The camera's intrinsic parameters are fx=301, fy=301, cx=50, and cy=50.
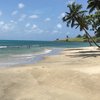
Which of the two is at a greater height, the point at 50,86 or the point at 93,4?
the point at 93,4

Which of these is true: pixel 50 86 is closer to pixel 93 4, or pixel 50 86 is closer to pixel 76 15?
pixel 93 4

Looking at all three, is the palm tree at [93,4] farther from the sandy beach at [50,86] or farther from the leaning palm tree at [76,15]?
the sandy beach at [50,86]

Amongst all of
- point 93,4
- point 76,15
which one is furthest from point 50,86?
point 76,15

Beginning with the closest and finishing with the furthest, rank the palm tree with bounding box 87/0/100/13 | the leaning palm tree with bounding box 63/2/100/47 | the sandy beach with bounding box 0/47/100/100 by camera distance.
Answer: the sandy beach with bounding box 0/47/100/100 < the palm tree with bounding box 87/0/100/13 < the leaning palm tree with bounding box 63/2/100/47

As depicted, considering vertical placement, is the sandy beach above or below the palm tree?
below

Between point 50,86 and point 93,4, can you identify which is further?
point 93,4

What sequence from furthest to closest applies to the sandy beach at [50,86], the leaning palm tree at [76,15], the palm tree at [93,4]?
the leaning palm tree at [76,15]
the palm tree at [93,4]
the sandy beach at [50,86]

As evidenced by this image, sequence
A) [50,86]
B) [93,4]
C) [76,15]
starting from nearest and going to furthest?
[50,86] → [93,4] → [76,15]

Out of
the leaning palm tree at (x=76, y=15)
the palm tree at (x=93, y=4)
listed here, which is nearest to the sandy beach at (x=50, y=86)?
the palm tree at (x=93, y=4)

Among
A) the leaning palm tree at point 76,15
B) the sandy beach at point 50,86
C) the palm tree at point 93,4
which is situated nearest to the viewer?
the sandy beach at point 50,86

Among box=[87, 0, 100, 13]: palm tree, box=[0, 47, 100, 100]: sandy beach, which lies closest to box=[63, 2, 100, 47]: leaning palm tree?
box=[87, 0, 100, 13]: palm tree

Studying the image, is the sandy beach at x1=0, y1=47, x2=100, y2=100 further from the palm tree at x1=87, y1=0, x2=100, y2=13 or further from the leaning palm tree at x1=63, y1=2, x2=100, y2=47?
the leaning palm tree at x1=63, y1=2, x2=100, y2=47

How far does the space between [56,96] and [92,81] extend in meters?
3.57

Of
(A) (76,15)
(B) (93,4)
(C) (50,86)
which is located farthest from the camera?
(A) (76,15)
